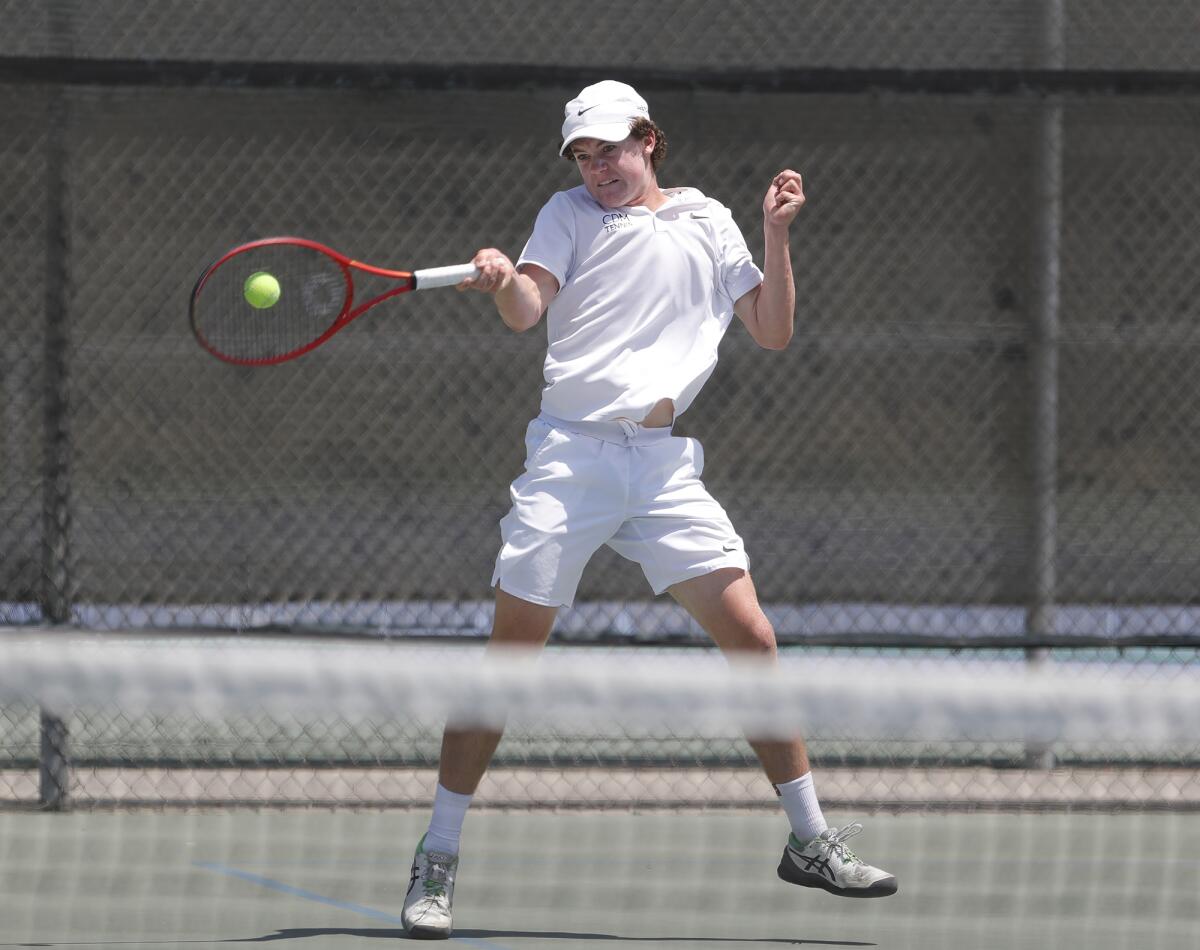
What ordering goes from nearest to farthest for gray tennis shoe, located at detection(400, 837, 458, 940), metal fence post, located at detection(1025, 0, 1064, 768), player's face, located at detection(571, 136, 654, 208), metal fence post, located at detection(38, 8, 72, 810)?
gray tennis shoe, located at detection(400, 837, 458, 940)
player's face, located at detection(571, 136, 654, 208)
metal fence post, located at detection(38, 8, 72, 810)
metal fence post, located at detection(1025, 0, 1064, 768)

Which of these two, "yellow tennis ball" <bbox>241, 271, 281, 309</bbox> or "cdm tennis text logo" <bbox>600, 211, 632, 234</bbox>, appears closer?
"cdm tennis text logo" <bbox>600, 211, 632, 234</bbox>

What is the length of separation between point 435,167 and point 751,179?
0.81 metres

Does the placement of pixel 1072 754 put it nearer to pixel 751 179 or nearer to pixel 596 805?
pixel 596 805

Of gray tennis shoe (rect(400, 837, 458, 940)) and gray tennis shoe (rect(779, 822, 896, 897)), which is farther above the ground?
gray tennis shoe (rect(779, 822, 896, 897))

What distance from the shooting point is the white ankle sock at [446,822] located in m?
3.39

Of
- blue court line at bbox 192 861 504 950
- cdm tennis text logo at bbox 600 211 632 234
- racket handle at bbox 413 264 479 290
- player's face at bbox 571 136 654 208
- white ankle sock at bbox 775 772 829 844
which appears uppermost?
player's face at bbox 571 136 654 208

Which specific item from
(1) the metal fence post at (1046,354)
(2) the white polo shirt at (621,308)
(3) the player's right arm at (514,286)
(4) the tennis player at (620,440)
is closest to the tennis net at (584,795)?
(4) the tennis player at (620,440)

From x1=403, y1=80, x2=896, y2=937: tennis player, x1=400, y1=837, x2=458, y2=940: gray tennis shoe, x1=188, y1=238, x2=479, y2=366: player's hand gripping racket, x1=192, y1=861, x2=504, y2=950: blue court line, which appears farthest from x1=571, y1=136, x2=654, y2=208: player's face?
x1=192, y1=861, x2=504, y2=950: blue court line

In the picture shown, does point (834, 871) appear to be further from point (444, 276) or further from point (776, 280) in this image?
point (444, 276)

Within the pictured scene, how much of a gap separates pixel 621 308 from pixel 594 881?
131 centimetres

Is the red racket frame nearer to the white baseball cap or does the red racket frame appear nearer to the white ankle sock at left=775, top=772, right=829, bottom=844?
the white baseball cap

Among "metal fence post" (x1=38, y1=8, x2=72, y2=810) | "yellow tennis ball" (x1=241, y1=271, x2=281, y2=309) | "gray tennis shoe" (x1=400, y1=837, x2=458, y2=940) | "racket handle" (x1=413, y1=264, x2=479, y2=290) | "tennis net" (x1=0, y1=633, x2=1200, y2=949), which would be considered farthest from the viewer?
"metal fence post" (x1=38, y1=8, x2=72, y2=810)

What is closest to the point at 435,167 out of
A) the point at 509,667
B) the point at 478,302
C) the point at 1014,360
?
the point at 478,302

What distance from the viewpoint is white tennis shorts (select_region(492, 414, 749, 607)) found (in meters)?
3.38
